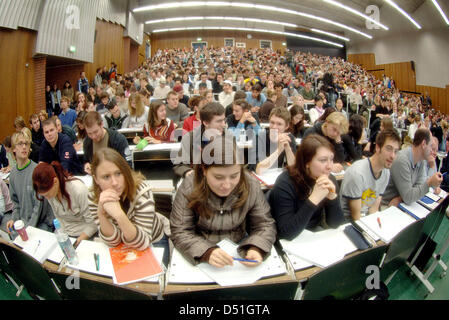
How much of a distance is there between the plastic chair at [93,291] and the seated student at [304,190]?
0.93 meters

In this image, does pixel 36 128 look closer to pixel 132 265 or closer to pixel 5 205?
pixel 5 205

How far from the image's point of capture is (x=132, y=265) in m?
1.45

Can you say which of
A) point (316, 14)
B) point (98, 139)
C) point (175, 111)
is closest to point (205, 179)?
point (98, 139)

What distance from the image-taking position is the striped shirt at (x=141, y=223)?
5.21 ft

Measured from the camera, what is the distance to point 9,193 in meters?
2.74

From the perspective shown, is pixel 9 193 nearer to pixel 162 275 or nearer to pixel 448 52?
pixel 162 275

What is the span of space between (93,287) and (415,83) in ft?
75.2

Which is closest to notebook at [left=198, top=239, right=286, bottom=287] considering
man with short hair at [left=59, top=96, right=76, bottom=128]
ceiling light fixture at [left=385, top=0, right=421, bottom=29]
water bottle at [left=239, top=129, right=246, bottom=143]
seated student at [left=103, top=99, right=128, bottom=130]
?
water bottle at [left=239, top=129, right=246, bottom=143]

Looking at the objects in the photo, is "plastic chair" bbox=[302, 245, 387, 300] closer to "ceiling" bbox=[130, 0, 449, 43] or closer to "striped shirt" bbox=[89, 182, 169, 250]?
"striped shirt" bbox=[89, 182, 169, 250]

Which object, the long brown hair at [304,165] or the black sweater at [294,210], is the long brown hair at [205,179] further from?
the long brown hair at [304,165]

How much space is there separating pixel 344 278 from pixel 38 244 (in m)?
1.82

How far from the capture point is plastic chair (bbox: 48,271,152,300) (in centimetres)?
119

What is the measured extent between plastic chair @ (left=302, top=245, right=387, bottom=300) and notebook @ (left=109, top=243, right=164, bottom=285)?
789mm
